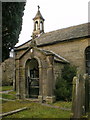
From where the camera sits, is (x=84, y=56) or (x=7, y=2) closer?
(x=7, y=2)

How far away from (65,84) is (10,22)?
7.09 metres

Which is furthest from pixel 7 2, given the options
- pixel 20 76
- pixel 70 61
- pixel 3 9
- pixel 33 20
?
pixel 33 20

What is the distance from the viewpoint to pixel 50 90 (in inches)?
457

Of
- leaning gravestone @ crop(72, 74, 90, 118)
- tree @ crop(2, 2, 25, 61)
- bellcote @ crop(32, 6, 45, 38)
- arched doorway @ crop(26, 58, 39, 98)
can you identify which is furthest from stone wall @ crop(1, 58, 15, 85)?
leaning gravestone @ crop(72, 74, 90, 118)

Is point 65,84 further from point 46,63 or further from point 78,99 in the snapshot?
point 78,99

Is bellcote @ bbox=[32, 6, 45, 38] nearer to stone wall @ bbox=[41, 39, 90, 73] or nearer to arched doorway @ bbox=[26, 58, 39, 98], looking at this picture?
stone wall @ bbox=[41, 39, 90, 73]

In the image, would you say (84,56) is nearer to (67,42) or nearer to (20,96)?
(67,42)

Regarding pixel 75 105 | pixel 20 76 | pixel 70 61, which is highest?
pixel 70 61

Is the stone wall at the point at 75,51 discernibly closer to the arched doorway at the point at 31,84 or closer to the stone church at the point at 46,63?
the stone church at the point at 46,63

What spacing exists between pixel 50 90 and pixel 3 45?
529 cm

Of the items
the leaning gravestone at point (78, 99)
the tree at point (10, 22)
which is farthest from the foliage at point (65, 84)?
the tree at point (10, 22)

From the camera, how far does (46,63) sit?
12250 millimetres

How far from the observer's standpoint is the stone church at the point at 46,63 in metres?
12.0

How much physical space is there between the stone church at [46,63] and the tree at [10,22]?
2.57 metres
